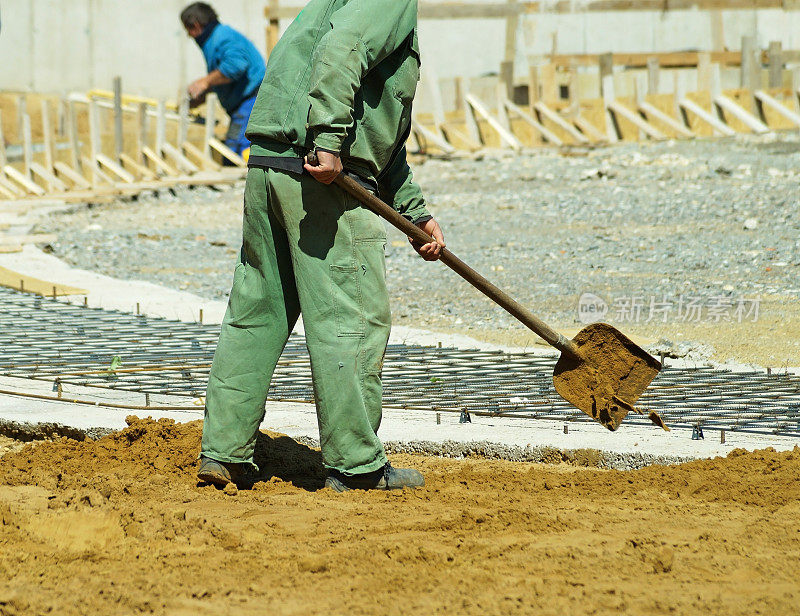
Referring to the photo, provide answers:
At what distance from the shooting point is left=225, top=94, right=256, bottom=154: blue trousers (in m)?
13.0

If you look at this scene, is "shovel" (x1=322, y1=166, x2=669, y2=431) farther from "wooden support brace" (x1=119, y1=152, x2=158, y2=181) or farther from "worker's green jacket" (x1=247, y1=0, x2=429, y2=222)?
"wooden support brace" (x1=119, y1=152, x2=158, y2=181)

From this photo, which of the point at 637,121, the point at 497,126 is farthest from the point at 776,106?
Answer: the point at 497,126

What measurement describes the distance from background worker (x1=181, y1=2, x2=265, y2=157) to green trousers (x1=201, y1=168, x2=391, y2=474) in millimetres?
8854

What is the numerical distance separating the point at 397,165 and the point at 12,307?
14.0 ft

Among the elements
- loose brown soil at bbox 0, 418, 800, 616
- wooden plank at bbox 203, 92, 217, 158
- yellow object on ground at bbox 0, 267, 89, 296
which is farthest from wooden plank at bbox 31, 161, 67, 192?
loose brown soil at bbox 0, 418, 800, 616

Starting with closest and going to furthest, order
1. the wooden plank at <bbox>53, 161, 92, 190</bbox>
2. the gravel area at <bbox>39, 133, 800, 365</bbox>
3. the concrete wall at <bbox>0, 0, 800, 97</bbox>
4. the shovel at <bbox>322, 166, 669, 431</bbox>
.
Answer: the shovel at <bbox>322, 166, 669, 431</bbox>, the gravel area at <bbox>39, 133, 800, 365</bbox>, the wooden plank at <bbox>53, 161, 92, 190</bbox>, the concrete wall at <bbox>0, 0, 800, 97</bbox>

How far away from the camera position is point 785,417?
462cm

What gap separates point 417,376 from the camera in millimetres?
5453

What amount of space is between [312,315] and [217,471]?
0.61 m

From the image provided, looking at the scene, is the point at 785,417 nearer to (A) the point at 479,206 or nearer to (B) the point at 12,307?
(B) the point at 12,307

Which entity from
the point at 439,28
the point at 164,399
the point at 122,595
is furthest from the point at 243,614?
the point at 439,28

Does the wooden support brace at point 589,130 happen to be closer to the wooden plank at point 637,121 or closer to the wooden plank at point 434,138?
the wooden plank at point 637,121

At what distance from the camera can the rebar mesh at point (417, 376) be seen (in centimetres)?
472

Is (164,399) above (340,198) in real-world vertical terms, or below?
below
